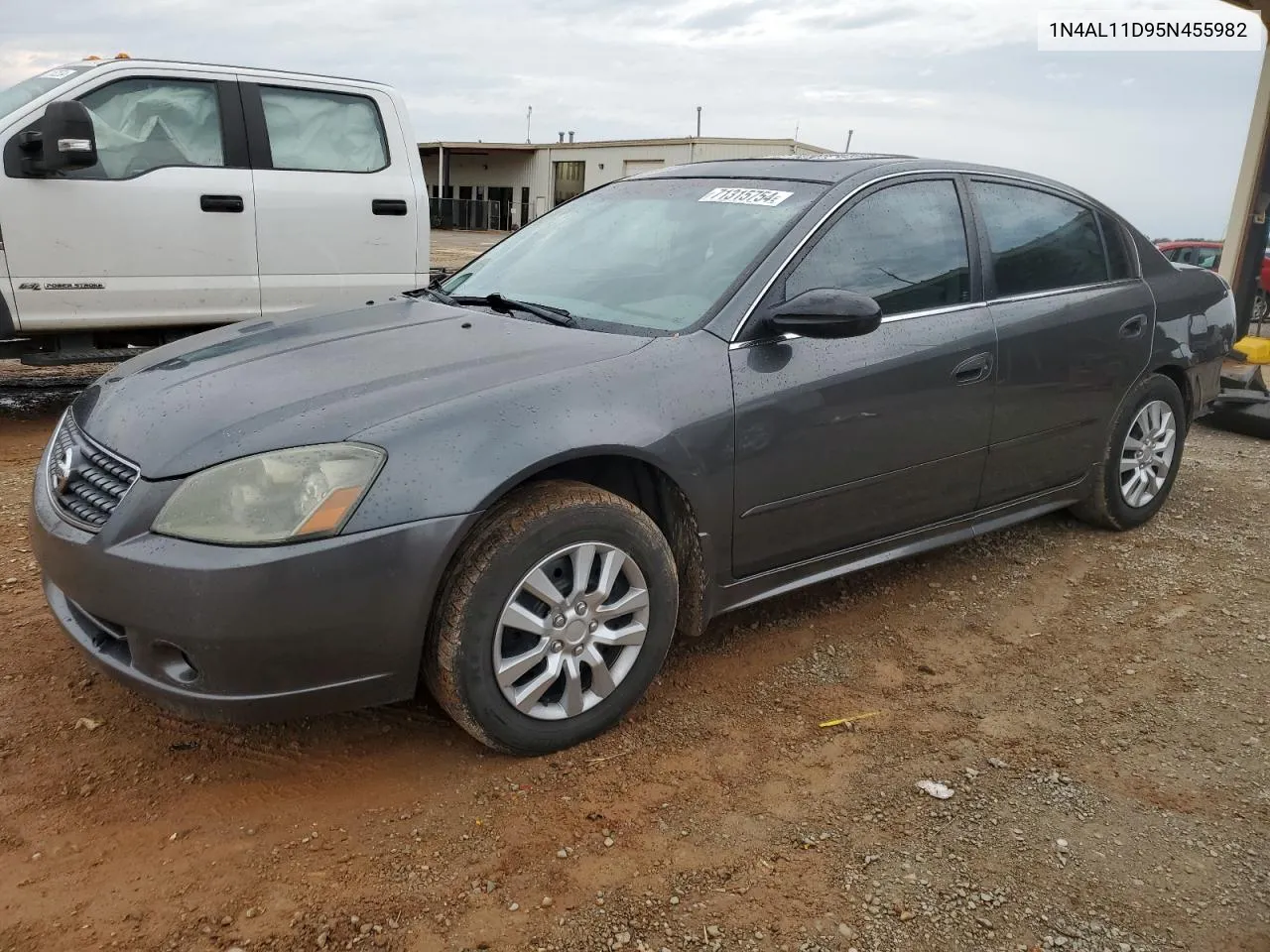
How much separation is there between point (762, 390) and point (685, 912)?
1450 mm

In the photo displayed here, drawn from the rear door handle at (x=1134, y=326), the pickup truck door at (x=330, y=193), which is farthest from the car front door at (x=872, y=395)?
the pickup truck door at (x=330, y=193)

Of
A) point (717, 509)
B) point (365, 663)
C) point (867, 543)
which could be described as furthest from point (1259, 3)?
point (365, 663)

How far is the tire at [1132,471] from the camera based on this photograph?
A: 171 inches

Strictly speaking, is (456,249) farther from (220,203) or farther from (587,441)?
(587,441)

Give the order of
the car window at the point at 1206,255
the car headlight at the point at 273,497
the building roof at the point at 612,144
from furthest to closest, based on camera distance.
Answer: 1. the building roof at the point at 612,144
2. the car window at the point at 1206,255
3. the car headlight at the point at 273,497

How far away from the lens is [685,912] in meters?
2.14

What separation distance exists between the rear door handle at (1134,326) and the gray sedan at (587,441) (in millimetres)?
20

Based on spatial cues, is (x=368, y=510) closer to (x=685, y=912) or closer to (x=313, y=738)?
(x=313, y=738)

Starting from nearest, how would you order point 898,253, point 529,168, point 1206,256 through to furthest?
point 898,253 → point 1206,256 → point 529,168

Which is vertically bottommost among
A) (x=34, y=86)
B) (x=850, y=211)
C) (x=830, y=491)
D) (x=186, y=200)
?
(x=830, y=491)

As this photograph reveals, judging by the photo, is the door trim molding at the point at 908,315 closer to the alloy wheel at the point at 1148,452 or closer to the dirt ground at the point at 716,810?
the dirt ground at the point at 716,810

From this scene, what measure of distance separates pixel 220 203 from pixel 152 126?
552 millimetres

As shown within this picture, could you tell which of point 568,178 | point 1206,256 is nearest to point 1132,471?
point 1206,256

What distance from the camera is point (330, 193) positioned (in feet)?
20.3
